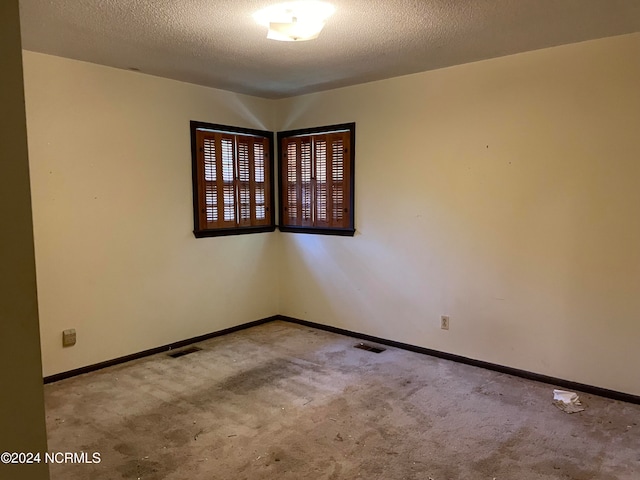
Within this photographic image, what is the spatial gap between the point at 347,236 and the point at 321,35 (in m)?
2.08

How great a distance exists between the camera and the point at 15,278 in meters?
0.78

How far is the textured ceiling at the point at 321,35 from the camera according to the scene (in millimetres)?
2527

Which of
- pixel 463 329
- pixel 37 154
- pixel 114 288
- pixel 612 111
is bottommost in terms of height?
pixel 463 329

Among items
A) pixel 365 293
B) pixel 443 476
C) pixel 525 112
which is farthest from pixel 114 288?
pixel 525 112

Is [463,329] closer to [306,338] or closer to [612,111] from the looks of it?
[306,338]

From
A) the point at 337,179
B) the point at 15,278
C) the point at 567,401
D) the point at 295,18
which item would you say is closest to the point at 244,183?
the point at 337,179

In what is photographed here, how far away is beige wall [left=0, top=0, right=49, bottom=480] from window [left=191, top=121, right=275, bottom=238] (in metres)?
3.66

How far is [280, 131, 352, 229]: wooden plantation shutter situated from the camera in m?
4.56

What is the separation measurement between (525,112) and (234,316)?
334cm

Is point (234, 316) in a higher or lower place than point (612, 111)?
lower

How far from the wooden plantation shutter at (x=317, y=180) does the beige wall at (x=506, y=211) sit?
177mm

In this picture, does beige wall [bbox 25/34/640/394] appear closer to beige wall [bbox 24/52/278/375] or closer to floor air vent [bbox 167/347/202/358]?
beige wall [bbox 24/52/278/375]

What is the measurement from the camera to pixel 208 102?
4465 mm

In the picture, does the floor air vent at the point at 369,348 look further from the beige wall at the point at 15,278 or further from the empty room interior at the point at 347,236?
the beige wall at the point at 15,278
